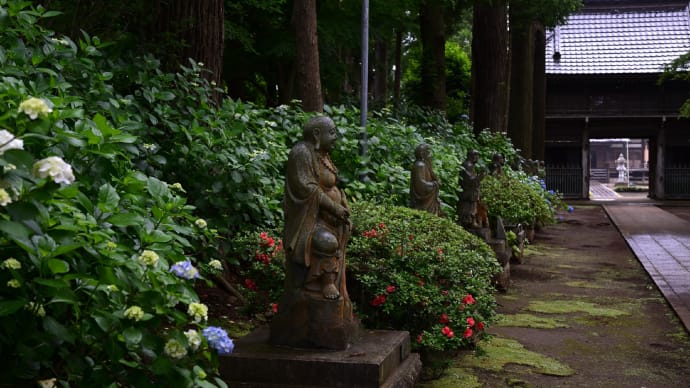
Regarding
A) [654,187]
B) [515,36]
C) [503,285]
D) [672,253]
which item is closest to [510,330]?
[503,285]

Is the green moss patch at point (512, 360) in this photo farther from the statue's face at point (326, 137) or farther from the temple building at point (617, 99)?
the temple building at point (617, 99)

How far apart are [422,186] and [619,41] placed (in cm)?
3826

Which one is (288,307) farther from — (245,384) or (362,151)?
(362,151)

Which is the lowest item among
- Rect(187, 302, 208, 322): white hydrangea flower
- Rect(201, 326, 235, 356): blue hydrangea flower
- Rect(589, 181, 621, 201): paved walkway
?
Rect(589, 181, 621, 201): paved walkway

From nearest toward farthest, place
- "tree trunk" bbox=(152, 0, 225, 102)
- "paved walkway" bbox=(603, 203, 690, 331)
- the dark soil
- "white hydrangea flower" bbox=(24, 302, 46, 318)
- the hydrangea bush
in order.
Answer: the hydrangea bush, "white hydrangea flower" bbox=(24, 302, 46, 318), the dark soil, "tree trunk" bbox=(152, 0, 225, 102), "paved walkway" bbox=(603, 203, 690, 331)

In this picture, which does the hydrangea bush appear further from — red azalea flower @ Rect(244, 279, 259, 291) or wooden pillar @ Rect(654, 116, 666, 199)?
wooden pillar @ Rect(654, 116, 666, 199)

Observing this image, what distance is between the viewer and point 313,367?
17.2 feet

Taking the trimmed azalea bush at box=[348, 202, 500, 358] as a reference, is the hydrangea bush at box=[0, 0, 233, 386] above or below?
above

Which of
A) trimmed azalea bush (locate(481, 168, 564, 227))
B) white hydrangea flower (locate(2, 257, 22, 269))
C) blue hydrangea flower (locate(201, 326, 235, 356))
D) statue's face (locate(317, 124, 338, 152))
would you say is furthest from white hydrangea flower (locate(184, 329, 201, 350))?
trimmed azalea bush (locate(481, 168, 564, 227))

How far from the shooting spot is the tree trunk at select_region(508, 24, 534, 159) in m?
26.5

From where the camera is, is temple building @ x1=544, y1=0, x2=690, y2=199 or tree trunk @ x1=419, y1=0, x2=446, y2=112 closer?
tree trunk @ x1=419, y1=0, x2=446, y2=112

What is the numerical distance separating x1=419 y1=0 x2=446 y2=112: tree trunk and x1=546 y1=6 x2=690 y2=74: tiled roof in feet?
70.0

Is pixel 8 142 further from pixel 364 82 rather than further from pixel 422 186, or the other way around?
pixel 364 82

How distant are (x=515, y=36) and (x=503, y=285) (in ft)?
55.7
